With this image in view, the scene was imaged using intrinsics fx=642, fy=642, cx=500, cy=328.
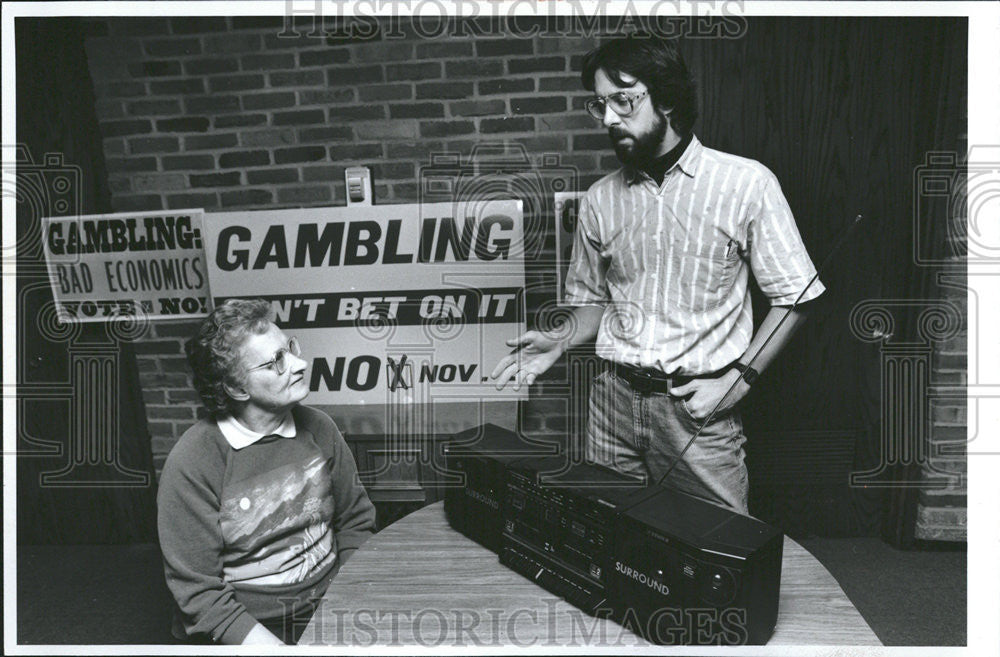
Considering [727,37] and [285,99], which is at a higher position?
[727,37]

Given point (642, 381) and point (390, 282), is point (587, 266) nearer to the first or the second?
point (642, 381)

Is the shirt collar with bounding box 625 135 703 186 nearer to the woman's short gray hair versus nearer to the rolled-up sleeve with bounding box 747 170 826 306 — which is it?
the rolled-up sleeve with bounding box 747 170 826 306

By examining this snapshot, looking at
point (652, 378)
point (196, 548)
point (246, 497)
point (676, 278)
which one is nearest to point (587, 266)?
point (676, 278)

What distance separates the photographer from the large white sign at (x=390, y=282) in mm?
2346

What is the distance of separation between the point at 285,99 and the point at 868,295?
227 cm

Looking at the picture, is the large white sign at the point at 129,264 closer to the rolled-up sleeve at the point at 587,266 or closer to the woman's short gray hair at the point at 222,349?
the woman's short gray hair at the point at 222,349

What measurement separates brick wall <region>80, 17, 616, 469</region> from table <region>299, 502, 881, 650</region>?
4.68 ft

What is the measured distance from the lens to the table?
1.15m

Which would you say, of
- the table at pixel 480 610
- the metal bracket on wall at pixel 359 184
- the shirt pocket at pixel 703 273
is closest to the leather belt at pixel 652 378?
the shirt pocket at pixel 703 273

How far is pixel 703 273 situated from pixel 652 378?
11.9 inches

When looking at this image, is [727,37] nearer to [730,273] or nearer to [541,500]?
[730,273]

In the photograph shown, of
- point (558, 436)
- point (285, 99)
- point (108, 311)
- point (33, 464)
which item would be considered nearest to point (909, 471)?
point (558, 436)

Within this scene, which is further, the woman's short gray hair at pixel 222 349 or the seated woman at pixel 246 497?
the woman's short gray hair at pixel 222 349

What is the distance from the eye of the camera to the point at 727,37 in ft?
7.27
